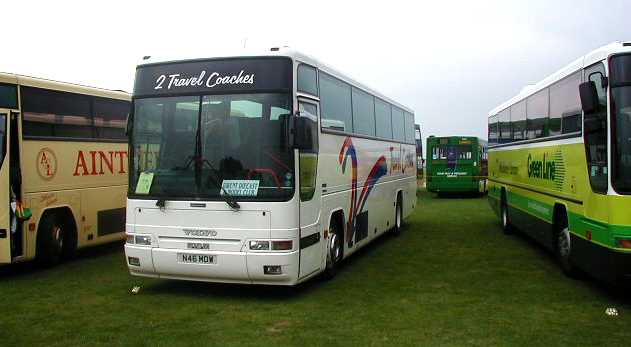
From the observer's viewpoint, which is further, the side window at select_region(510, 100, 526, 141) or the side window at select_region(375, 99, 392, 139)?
the side window at select_region(375, 99, 392, 139)

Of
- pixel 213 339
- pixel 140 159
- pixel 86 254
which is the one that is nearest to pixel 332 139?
pixel 140 159

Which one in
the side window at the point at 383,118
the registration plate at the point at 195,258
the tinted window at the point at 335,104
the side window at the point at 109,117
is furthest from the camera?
the side window at the point at 383,118

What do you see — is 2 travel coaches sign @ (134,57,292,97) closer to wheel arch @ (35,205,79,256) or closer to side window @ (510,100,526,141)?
wheel arch @ (35,205,79,256)

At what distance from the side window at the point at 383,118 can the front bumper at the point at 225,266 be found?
616 cm

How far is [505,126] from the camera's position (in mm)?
16328

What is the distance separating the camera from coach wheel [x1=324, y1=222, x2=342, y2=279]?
33.3 ft

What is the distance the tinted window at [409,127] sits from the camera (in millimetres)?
18250

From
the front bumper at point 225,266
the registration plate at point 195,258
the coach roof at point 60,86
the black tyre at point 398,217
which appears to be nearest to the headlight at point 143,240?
the front bumper at point 225,266

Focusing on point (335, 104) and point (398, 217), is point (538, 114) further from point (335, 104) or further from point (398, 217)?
point (398, 217)

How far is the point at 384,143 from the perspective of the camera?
1462cm

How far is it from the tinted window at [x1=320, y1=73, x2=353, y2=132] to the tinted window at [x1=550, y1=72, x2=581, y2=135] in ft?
11.0

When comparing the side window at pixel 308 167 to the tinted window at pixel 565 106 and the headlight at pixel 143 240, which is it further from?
the tinted window at pixel 565 106

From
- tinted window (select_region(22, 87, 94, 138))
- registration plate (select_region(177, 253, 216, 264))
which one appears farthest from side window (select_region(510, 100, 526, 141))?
tinted window (select_region(22, 87, 94, 138))

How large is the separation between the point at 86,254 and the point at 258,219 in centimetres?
664
